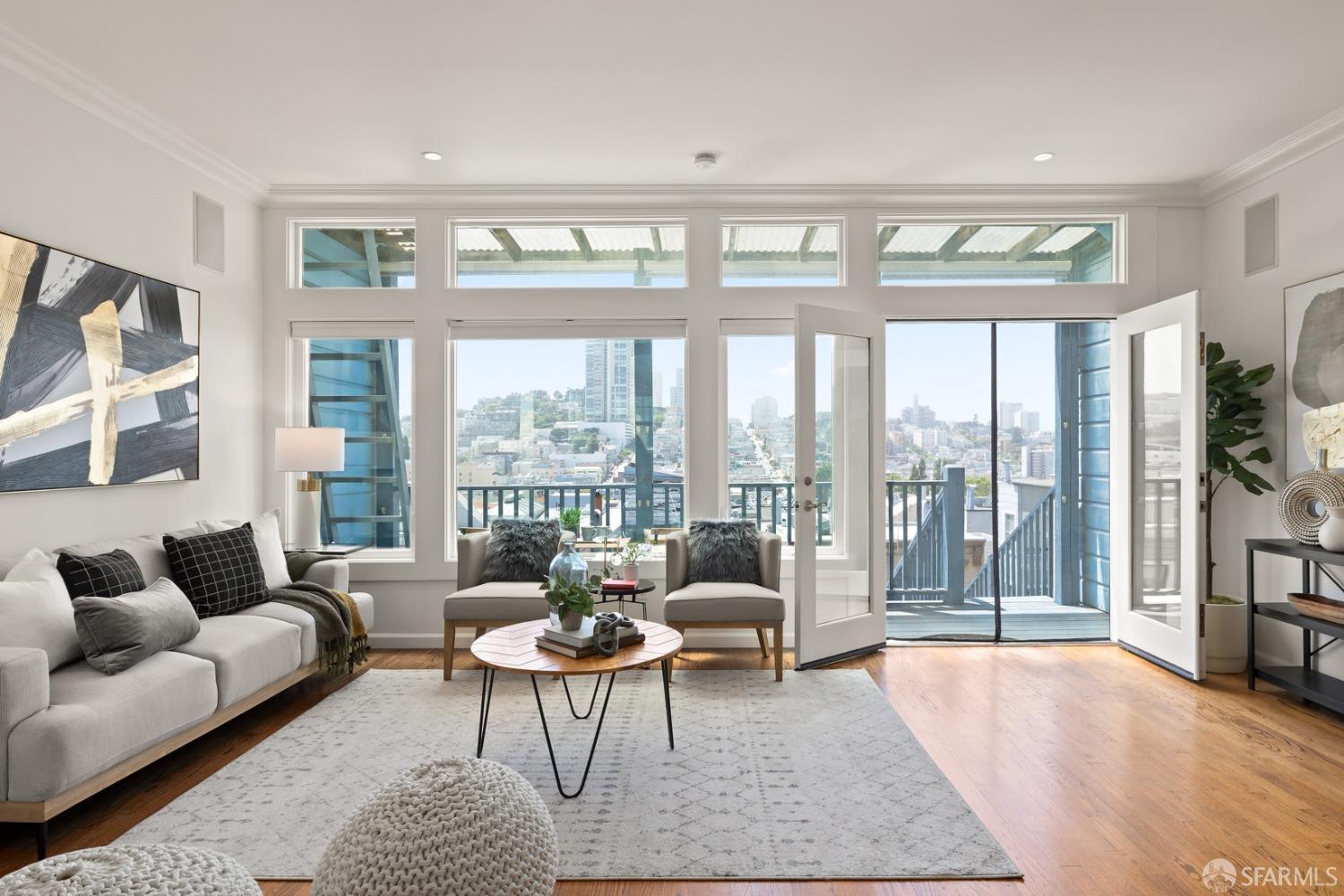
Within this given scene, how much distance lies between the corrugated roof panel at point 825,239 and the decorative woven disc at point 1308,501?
2.80m

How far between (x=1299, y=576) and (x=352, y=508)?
18.2 feet

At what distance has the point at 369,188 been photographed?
4617 millimetres

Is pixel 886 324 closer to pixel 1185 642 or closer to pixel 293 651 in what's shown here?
pixel 1185 642

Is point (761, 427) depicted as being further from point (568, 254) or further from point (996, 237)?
point (996, 237)

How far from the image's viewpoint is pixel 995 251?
191 inches

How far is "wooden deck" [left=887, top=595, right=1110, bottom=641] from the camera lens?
497 centimetres

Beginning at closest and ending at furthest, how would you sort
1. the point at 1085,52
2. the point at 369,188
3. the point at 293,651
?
the point at 1085,52 → the point at 293,651 → the point at 369,188

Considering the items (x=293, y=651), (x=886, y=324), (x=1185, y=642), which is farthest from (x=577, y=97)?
(x=1185, y=642)

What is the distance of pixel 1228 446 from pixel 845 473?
2.12 metres

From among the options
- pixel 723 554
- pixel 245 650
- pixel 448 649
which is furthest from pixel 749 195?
pixel 245 650

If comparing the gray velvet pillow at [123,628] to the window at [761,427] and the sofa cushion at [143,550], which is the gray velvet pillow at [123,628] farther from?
the window at [761,427]

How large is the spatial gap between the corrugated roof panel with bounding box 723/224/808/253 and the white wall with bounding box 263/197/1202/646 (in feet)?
0.39

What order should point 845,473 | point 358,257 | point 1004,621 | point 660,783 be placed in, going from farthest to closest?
point 1004,621
point 358,257
point 845,473
point 660,783

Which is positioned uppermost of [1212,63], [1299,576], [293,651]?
[1212,63]
